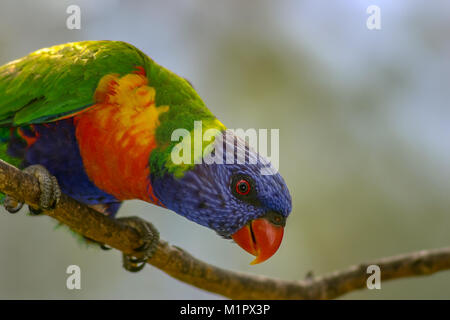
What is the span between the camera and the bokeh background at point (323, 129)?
5.14 m

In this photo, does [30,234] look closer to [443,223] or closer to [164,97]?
[164,97]

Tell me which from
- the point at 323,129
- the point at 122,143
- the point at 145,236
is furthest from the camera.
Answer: the point at 323,129

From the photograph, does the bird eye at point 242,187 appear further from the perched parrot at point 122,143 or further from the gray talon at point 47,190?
the gray talon at point 47,190

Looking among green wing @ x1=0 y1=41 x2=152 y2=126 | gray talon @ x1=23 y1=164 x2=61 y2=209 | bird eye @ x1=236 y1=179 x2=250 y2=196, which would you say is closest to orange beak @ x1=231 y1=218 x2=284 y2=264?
bird eye @ x1=236 y1=179 x2=250 y2=196

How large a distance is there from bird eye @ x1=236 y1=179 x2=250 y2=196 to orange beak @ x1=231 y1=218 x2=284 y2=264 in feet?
0.55

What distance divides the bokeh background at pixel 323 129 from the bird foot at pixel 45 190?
2462 mm

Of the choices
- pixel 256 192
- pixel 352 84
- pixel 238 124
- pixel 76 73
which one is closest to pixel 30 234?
pixel 238 124

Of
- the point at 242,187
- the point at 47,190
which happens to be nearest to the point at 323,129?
the point at 242,187

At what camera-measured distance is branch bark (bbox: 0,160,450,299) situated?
109 inches

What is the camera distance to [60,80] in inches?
108

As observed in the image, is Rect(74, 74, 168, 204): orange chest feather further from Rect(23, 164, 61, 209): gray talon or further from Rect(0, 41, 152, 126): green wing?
Rect(23, 164, 61, 209): gray talon

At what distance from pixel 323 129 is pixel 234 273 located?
2.51 meters

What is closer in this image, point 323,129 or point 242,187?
point 242,187

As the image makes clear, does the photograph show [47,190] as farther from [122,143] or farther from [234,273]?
[234,273]
